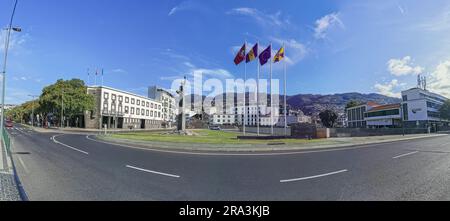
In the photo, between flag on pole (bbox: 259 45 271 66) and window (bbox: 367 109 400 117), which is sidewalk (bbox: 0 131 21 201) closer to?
flag on pole (bbox: 259 45 271 66)

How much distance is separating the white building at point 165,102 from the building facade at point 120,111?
25.8 feet

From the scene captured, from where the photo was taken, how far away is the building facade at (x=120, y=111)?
2739 inches

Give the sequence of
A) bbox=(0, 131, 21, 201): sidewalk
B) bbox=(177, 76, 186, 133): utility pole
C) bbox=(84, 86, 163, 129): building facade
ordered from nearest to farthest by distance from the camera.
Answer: bbox=(0, 131, 21, 201): sidewalk → bbox=(177, 76, 186, 133): utility pole → bbox=(84, 86, 163, 129): building facade

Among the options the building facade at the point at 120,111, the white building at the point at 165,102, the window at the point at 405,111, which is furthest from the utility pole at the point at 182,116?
the window at the point at 405,111

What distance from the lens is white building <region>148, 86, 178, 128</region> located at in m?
110

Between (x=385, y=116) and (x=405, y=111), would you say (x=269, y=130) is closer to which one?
(x=405, y=111)

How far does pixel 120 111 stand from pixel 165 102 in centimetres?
3830

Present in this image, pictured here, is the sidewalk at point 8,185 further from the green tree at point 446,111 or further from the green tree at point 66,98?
the green tree at point 446,111

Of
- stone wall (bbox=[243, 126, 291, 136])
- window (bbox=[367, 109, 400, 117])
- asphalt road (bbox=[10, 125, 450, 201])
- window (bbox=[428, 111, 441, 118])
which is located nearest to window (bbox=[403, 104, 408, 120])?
window (bbox=[367, 109, 400, 117])

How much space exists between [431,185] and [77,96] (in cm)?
6782

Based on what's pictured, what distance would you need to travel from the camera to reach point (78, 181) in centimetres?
746

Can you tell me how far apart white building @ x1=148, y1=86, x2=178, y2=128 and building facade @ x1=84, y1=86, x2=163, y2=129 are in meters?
7.85
